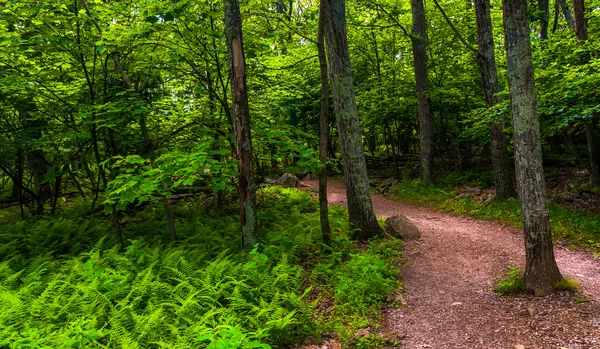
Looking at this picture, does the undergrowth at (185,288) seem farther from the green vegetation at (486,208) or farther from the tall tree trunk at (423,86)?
the tall tree trunk at (423,86)

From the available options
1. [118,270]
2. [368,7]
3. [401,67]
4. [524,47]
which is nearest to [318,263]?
[118,270]

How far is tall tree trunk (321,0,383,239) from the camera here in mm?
8086

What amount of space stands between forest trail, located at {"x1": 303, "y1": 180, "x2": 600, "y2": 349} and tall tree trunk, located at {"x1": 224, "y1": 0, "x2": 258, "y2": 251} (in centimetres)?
327

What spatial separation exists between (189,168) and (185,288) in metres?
1.93

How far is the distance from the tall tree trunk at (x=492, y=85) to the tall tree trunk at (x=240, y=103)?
819 centimetres

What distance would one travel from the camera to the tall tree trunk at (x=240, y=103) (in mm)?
6402

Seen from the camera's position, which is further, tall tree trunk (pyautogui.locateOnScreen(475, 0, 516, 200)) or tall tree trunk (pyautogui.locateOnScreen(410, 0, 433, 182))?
tall tree trunk (pyautogui.locateOnScreen(410, 0, 433, 182))

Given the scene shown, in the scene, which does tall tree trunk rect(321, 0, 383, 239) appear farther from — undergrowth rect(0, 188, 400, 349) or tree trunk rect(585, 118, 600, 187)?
tree trunk rect(585, 118, 600, 187)

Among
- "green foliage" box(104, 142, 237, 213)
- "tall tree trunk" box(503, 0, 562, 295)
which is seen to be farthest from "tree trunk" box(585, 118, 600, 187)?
"green foliage" box(104, 142, 237, 213)

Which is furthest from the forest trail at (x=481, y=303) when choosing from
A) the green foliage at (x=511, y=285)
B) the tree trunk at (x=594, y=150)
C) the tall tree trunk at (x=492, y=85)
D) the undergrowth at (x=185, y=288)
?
the tree trunk at (x=594, y=150)

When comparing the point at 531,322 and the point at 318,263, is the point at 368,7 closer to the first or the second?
the point at 318,263

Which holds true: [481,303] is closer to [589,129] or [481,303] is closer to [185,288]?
[185,288]

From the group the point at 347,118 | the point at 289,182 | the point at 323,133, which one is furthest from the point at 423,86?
the point at 323,133

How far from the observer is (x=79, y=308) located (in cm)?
468
